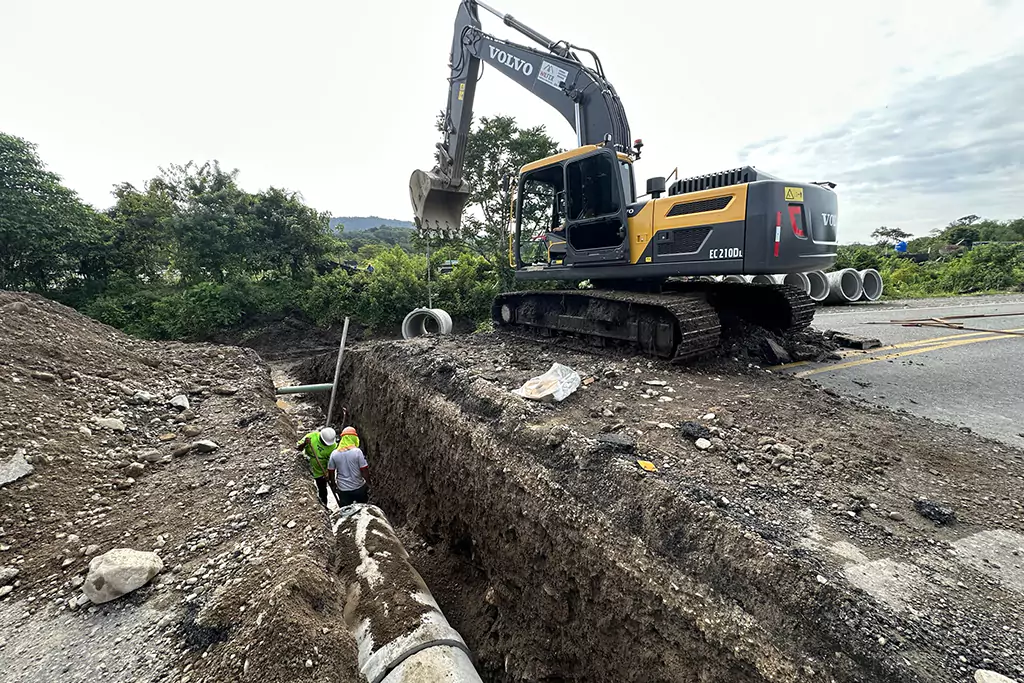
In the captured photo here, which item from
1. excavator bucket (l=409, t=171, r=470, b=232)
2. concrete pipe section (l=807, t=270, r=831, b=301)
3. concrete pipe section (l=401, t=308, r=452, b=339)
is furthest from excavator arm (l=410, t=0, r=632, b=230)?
concrete pipe section (l=807, t=270, r=831, b=301)

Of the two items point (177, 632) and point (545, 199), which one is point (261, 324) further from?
point (177, 632)

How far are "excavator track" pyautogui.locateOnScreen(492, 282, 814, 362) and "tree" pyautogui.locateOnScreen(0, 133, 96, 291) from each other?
489 inches

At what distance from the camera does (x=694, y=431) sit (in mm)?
3404

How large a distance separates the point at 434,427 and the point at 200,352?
606 centimetres

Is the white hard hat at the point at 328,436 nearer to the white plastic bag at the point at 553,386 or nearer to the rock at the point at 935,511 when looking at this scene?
the white plastic bag at the point at 553,386

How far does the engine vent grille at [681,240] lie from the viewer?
5.04m

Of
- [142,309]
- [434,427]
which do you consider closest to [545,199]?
[434,427]

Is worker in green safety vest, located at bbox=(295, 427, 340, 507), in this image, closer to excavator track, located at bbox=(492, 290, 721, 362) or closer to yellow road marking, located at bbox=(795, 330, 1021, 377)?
excavator track, located at bbox=(492, 290, 721, 362)

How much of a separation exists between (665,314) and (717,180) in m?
1.60

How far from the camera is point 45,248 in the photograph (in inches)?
451

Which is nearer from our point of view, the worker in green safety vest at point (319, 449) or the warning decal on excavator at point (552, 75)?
the worker in green safety vest at point (319, 449)

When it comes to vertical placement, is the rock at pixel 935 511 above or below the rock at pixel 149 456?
above

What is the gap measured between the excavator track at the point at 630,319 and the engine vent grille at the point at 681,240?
1.83ft

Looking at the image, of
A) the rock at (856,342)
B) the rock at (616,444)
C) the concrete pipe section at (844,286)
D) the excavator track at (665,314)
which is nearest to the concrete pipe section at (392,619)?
the rock at (616,444)
